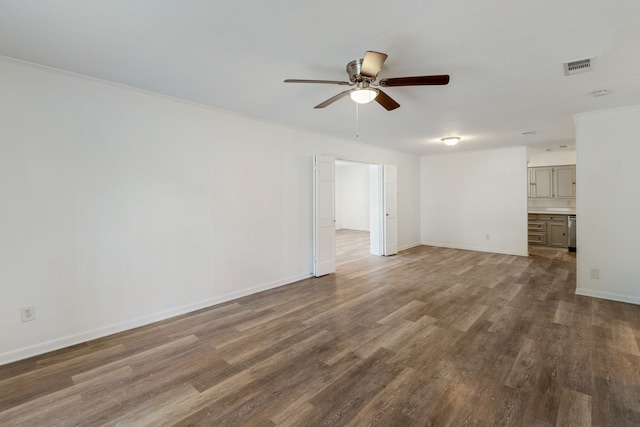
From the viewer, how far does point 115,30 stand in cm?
199

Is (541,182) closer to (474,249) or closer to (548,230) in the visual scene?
(548,230)

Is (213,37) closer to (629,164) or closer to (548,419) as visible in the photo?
(548,419)

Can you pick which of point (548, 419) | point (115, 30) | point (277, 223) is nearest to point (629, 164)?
point (548, 419)

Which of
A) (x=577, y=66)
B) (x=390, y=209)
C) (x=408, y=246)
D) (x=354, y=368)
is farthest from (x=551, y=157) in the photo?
(x=354, y=368)

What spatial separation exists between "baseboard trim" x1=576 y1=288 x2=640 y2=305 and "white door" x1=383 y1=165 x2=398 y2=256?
135 inches

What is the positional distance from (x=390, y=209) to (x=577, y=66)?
458 centimetres

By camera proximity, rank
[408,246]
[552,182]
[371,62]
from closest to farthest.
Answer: [371,62], [552,182], [408,246]

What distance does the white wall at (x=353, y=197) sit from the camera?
11.2m

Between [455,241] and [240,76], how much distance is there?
272 inches

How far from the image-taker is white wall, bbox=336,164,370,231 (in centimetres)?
1116

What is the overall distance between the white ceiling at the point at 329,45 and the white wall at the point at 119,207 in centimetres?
31

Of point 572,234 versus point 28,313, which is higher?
point 572,234

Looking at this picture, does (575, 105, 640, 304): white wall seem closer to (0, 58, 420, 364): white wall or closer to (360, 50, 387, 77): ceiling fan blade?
A: (360, 50, 387, 77): ceiling fan blade

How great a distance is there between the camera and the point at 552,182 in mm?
7414
